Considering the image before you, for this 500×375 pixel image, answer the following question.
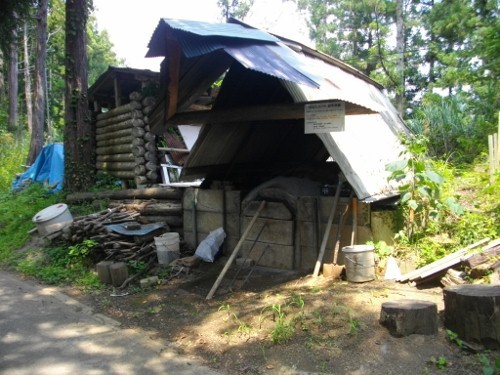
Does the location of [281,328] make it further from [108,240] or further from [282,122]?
[282,122]

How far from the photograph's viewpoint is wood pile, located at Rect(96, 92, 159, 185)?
11.0 meters

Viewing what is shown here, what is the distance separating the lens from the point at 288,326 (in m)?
4.39

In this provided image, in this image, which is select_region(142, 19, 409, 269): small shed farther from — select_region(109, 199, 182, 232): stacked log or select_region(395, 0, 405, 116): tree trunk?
select_region(395, 0, 405, 116): tree trunk

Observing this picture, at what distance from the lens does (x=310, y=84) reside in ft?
16.2

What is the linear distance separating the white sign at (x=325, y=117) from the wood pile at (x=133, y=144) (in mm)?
5725

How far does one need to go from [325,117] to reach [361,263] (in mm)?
1985

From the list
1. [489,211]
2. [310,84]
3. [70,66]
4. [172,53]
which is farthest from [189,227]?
[70,66]

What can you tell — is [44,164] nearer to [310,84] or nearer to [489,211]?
[310,84]

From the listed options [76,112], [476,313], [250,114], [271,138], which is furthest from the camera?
[76,112]

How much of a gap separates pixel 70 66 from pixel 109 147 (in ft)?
8.00

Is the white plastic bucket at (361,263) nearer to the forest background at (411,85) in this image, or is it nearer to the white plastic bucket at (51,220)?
the forest background at (411,85)

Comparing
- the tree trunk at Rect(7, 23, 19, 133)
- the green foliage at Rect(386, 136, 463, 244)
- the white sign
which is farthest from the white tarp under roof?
the tree trunk at Rect(7, 23, 19, 133)

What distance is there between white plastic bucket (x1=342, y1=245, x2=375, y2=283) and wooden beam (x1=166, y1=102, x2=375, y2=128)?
1.84 meters

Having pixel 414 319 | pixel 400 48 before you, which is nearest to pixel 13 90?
pixel 400 48
